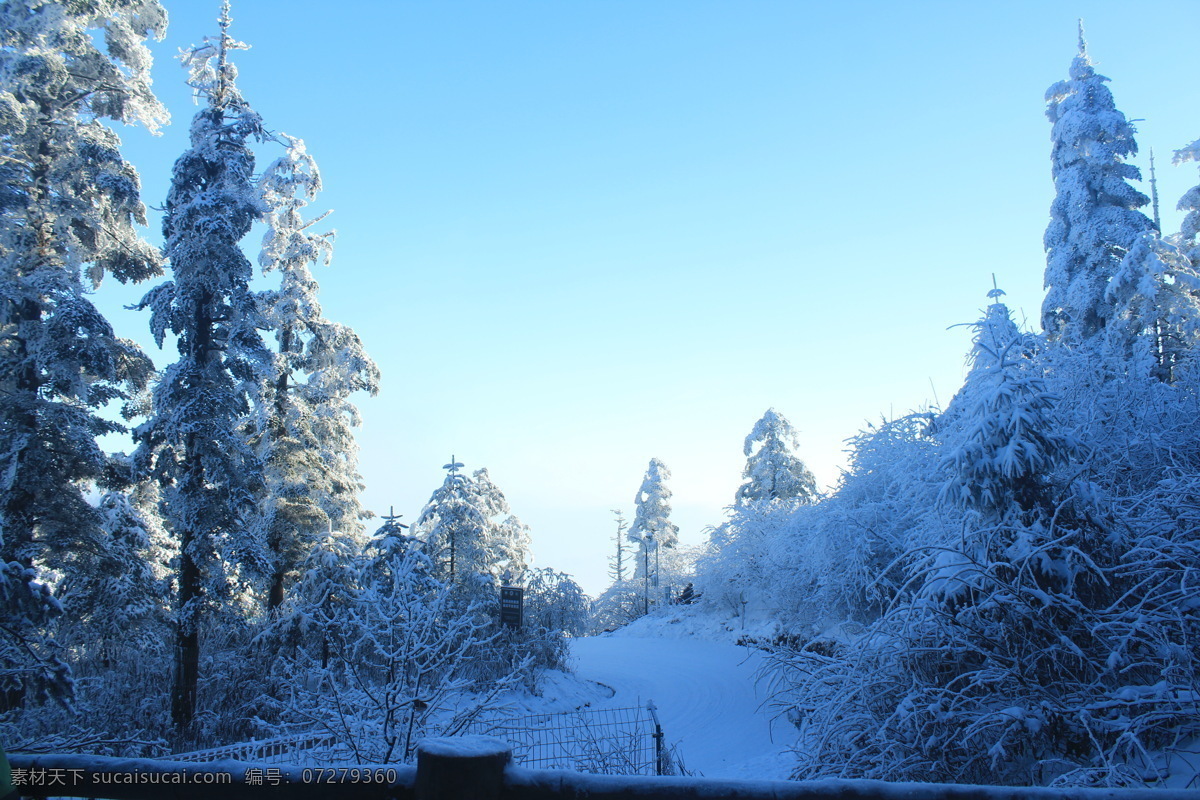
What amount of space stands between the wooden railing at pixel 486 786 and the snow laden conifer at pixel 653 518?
160ft

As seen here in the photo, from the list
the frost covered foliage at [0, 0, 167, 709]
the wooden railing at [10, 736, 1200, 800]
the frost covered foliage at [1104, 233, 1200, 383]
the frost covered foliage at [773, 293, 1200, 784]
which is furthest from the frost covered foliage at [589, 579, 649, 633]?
the wooden railing at [10, 736, 1200, 800]

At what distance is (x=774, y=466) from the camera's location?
133 feet

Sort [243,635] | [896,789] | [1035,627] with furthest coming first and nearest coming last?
[243,635] < [1035,627] < [896,789]

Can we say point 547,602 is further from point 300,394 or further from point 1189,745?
point 1189,745

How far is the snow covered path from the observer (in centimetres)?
1201

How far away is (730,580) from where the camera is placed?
33469 millimetres

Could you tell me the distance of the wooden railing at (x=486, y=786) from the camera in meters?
1.94

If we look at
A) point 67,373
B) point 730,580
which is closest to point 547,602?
point 730,580

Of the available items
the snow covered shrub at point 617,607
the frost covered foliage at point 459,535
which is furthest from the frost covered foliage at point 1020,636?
the snow covered shrub at point 617,607

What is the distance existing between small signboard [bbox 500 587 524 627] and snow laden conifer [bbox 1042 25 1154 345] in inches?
703

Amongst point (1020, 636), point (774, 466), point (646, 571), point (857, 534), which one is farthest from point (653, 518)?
point (1020, 636)

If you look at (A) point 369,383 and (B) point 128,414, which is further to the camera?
(A) point 369,383

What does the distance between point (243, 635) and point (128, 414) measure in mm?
7054

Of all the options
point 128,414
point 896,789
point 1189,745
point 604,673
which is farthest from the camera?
point 604,673
